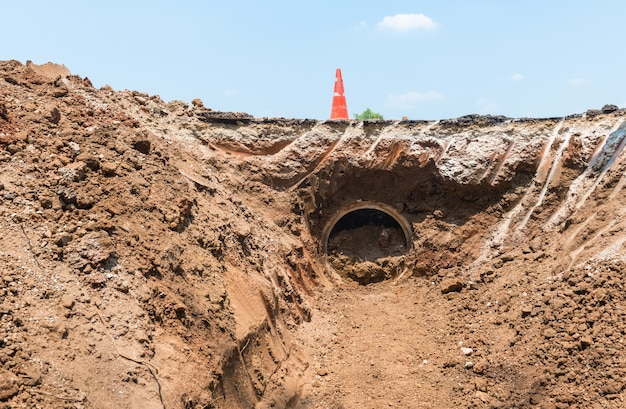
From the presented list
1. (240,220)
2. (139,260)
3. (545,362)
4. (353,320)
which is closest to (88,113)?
(240,220)

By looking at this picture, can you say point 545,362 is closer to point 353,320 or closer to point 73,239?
point 353,320

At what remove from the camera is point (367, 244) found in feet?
35.9

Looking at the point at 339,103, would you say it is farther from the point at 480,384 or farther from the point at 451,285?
the point at 480,384

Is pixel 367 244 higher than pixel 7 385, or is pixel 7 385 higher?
pixel 7 385

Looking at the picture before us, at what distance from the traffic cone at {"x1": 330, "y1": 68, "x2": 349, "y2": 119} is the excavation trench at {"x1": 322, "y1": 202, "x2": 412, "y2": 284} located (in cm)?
237

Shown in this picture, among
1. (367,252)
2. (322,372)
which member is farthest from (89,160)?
(367,252)

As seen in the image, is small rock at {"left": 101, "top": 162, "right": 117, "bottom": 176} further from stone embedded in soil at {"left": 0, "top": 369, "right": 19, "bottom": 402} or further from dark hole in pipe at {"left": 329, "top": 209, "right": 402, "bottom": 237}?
dark hole in pipe at {"left": 329, "top": 209, "right": 402, "bottom": 237}

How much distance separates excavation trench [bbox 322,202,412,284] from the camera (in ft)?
35.0

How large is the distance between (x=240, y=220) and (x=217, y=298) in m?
2.32

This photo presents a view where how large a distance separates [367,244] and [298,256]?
6.13ft

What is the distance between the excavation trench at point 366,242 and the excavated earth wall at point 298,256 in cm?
4

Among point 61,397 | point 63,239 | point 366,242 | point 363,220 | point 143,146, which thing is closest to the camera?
point 61,397

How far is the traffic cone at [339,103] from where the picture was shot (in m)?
12.2

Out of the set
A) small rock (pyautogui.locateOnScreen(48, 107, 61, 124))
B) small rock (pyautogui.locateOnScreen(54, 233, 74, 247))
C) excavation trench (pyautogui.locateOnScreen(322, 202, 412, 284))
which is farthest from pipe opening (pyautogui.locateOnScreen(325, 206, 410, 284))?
small rock (pyautogui.locateOnScreen(54, 233, 74, 247))
